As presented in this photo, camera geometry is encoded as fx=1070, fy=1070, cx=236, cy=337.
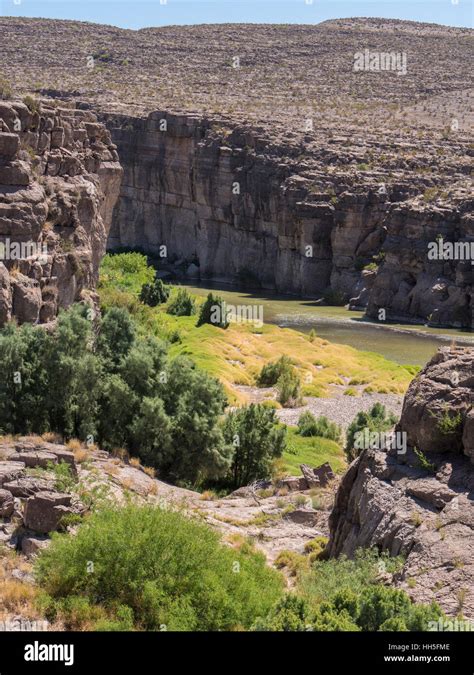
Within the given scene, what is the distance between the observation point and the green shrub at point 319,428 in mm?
36812

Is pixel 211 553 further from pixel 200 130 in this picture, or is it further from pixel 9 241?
pixel 200 130

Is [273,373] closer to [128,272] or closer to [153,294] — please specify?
[153,294]

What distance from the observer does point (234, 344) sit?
54344 millimetres

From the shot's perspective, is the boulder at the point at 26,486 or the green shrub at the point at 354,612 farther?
the boulder at the point at 26,486

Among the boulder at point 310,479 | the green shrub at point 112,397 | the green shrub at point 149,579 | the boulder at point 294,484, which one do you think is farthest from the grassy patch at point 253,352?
the green shrub at point 149,579

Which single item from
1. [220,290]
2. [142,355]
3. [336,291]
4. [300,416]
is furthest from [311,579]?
[220,290]

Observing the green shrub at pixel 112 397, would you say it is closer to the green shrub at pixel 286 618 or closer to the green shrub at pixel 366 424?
the green shrub at pixel 366 424

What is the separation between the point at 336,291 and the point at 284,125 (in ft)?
71.5

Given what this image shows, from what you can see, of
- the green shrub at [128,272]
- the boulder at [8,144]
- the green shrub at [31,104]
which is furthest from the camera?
the green shrub at [128,272]

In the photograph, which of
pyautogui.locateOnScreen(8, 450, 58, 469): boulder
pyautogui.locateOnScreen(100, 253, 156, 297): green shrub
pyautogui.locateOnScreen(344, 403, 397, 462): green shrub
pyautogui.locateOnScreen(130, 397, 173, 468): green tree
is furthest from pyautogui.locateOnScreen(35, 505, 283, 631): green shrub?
pyautogui.locateOnScreen(100, 253, 156, 297): green shrub

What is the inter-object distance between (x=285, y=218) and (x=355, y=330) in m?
19.8

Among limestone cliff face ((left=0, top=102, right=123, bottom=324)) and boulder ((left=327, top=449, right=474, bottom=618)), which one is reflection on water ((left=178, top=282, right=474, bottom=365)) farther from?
boulder ((left=327, top=449, right=474, bottom=618))

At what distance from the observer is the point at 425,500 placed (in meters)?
16.8

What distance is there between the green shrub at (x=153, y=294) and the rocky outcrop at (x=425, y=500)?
A: 148ft
